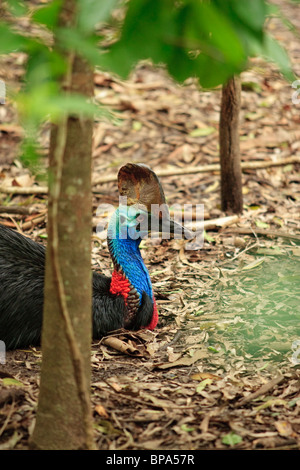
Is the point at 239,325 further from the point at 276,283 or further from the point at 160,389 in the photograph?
the point at 160,389

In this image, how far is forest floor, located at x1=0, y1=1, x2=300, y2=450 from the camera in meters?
2.59

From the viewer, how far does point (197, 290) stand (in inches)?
167

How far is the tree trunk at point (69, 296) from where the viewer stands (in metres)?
1.85

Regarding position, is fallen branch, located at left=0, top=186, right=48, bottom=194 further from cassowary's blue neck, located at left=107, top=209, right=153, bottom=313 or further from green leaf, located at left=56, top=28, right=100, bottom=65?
green leaf, located at left=56, top=28, right=100, bottom=65

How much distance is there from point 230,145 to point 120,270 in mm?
1834

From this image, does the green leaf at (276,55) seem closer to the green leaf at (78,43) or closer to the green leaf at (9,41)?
the green leaf at (78,43)

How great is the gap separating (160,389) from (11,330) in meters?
1.04

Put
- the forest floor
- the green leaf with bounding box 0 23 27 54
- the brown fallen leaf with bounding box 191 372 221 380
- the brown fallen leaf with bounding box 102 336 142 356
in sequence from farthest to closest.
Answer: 1. the brown fallen leaf with bounding box 102 336 142 356
2. the brown fallen leaf with bounding box 191 372 221 380
3. the forest floor
4. the green leaf with bounding box 0 23 27 54

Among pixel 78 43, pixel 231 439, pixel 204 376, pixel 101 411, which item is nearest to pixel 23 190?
pixel 204 376

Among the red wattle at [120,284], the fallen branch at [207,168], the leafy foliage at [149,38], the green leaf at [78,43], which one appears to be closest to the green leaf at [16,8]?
the leafy foliage at [149,38]

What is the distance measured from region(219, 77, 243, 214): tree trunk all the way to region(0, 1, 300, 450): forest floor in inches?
9.1

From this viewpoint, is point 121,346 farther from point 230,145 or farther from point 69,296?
point 230,145

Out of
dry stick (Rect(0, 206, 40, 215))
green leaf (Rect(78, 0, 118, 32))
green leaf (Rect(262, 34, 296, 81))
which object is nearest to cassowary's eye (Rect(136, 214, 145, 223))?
dry stick (Rect(0, 206, 40, 215))
